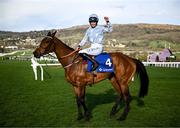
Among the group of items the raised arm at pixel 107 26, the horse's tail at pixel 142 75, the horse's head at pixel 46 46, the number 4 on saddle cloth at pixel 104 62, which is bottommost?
the horse's tail at pixel 142 75

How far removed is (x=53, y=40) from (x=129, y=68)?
89.2 inches

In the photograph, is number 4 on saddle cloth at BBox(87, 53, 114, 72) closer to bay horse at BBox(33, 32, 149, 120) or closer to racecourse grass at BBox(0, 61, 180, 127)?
bay horse at BBox(33, 32, 149, 120)

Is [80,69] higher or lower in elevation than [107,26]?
lower

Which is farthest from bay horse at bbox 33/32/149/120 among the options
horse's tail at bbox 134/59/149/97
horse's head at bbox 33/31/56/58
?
horse's tail at bbox 134/59/149/97

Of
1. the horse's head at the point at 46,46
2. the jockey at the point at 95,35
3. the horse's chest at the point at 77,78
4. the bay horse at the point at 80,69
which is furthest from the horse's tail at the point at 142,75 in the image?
the horse's head at the point at 46,46

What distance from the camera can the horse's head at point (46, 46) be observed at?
8578 millimetres

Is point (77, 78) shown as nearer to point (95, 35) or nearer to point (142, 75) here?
point (95, 35)

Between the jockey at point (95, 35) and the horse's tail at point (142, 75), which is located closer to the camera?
the jockey at point (95, 35)

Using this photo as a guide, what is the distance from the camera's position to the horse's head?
8.58 meters

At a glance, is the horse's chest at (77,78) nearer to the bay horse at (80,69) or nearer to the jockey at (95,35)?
the bay horse at (80,69)

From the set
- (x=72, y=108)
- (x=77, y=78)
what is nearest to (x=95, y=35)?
(x=77, y=78)

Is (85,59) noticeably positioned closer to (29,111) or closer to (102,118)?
(102,118)

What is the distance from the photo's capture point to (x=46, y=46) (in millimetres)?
8570

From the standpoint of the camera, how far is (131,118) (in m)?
8.69
